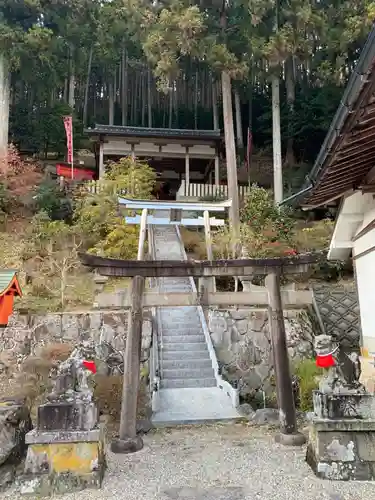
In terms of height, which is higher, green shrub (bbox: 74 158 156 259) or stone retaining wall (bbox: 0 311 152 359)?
green shrub (bbox: 74 158 156 259)

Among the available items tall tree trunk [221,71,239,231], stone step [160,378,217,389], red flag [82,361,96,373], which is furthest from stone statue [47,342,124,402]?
tall tree trunk [221,71,239,231]

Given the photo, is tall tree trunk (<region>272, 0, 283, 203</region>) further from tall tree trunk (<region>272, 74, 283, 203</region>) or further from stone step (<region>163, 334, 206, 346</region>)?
stone step (<region>163, 334, 206, 346</region>)

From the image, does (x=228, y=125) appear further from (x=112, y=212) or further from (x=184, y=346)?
(x=184, y=346)

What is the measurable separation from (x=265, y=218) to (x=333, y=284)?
3.53m

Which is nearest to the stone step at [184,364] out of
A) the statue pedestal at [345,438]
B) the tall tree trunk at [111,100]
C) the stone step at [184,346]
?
the stone step at [184,346]

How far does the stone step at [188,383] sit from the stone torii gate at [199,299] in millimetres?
3364

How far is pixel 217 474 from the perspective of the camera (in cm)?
497

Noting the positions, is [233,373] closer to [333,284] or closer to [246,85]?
[333,284]

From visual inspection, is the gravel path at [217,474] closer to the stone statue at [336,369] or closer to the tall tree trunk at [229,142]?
the stone statue at [336,369]

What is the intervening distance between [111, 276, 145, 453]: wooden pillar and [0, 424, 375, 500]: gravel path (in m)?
0.19

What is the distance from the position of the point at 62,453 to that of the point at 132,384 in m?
1.54

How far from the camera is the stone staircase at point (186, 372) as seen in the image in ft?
26.0

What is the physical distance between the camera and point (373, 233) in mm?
6770

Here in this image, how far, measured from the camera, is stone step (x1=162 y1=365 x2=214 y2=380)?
9703mm
